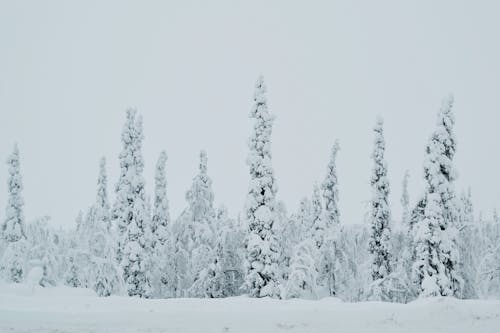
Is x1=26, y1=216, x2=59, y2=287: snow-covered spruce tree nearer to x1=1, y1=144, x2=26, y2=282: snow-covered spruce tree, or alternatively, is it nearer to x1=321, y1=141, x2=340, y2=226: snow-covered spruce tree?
x1=1, y1=144, x2=26, y2=282: snow-covered spruce tree

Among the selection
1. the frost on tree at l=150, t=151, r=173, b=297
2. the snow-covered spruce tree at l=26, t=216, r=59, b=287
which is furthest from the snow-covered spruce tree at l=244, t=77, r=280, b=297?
the snow-covered spruce tree at l=26, t=216, r=59, b=287

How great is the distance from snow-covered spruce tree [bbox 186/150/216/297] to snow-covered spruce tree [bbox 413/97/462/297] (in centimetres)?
2024

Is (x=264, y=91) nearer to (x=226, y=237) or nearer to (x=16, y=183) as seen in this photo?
(x=226, y=237)

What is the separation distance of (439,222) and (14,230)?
108ft

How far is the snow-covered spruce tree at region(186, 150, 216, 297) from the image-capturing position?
154 feet

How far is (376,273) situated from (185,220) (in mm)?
18735

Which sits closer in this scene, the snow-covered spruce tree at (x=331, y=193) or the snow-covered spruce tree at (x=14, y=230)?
the snow-covered spruce tree at (x=14, y=230)

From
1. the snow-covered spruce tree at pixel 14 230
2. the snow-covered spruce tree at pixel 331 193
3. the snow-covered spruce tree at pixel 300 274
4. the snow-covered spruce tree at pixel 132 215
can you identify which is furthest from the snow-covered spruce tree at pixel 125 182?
the snow-covered spruce tree at pixel 331 193

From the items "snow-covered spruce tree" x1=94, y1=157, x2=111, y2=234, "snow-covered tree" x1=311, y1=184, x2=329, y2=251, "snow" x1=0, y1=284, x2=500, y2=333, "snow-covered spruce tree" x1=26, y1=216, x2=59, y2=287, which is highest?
→ "snow-covered spruce tree" x1=94, y1=157, x2=111, y2=234

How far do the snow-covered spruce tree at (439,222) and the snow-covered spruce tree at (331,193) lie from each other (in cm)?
1456

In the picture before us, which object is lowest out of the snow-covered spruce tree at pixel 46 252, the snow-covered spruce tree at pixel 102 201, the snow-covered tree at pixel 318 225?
the snow-covered spruce tree at pixel 46 252

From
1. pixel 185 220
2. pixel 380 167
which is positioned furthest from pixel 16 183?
Result: pixel 380 167

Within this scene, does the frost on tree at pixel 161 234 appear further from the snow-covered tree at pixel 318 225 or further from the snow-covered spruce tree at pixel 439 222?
the snow-covered spruce tree at pixel 439 222

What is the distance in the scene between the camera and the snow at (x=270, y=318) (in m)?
15.5
